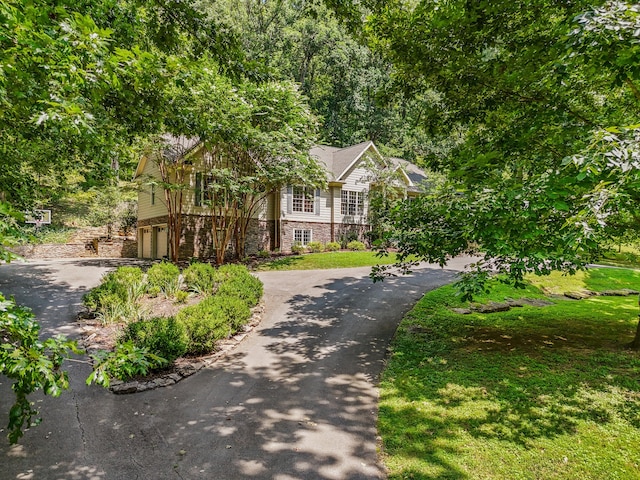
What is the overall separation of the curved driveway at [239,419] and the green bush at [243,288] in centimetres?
113

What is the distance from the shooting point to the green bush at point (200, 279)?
11.1 m

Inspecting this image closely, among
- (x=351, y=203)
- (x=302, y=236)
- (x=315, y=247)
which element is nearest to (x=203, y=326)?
(x=315, y=247)

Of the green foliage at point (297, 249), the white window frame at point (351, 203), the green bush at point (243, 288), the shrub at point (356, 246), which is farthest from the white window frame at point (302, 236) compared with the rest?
the green bush at point (243, 288)

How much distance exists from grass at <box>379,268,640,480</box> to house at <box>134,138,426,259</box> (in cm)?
1327

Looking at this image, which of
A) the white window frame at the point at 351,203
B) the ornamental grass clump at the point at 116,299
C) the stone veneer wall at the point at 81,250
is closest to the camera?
the ornamental grass clump at the point at 116,299

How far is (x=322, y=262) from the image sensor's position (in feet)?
60.4

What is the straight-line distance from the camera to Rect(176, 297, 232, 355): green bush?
7125mm

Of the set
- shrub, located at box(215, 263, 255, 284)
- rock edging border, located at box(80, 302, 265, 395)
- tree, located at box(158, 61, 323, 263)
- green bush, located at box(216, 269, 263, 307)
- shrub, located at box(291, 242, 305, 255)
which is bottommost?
rock edging border, located at box(80, 302, 265, 395)

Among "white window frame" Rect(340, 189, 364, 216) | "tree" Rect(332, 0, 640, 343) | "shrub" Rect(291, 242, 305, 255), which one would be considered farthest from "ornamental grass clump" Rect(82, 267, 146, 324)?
"white window frame" Rect(340, 189, 364, 216)

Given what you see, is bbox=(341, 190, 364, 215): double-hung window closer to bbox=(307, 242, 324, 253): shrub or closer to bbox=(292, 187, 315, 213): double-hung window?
bbox=(292, 187, 315, 213): double-hung window

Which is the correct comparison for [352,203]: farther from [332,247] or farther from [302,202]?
[332,247]

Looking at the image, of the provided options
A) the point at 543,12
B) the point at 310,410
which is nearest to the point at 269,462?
the point at 310,410

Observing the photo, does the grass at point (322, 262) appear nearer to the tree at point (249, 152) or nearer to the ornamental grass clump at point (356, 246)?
the tree at point (249, 152)

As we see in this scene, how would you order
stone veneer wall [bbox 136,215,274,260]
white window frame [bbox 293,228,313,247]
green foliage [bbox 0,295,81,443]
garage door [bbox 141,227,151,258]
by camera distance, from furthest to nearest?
white window frame [bbox 293,228,313,247] → garage door [bbox 141,227,151,258] → stone veneer wall [bbox 136,215,274,260] → green foliage [bbox 0,295,81,443]
